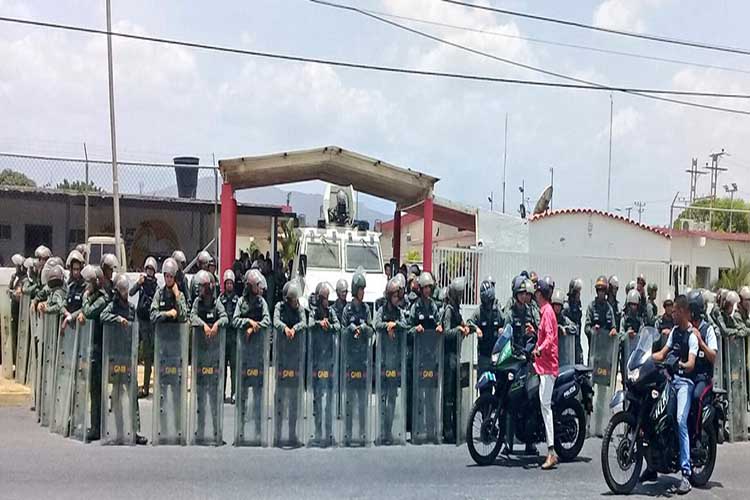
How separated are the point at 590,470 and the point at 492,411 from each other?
4.04 feet

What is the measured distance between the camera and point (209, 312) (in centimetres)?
1023

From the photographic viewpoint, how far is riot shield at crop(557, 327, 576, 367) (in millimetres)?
10984

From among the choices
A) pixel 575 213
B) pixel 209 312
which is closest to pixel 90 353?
pixel 209 312

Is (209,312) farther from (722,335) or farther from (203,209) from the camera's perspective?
(203,209)

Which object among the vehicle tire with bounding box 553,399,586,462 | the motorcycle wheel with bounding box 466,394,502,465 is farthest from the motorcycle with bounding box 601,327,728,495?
the motorcycle wheel with bounding box 466,394,502,465

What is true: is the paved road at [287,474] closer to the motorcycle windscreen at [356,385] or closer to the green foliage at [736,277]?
the motorcycle windscreen at [356,385]

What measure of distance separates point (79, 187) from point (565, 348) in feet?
52.8

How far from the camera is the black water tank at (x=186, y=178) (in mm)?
22391

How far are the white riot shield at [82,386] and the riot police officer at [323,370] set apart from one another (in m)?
2.59

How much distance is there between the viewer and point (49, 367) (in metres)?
10.8

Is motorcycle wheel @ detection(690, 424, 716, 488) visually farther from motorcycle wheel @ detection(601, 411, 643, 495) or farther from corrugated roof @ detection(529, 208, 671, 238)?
corrugated roof @ detection(529, 208, 671, 238)

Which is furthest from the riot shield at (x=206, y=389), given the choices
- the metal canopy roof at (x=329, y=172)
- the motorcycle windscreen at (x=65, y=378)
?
the metal canopy roof at (x=329, y=172)

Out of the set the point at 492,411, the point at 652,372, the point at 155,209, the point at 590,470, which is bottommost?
the point at 590,470

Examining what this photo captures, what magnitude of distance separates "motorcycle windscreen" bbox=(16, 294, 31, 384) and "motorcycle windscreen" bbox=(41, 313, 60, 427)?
7.69 feet
